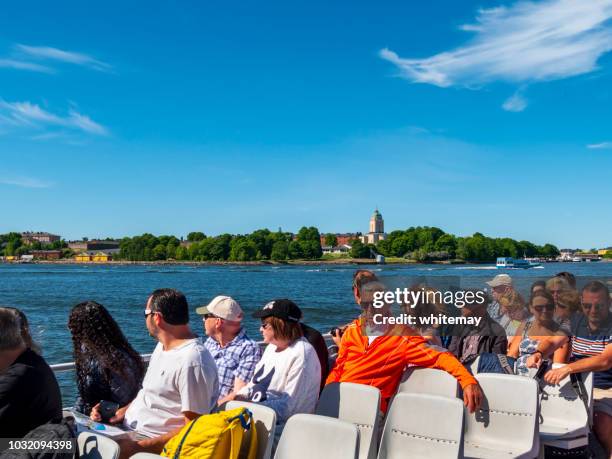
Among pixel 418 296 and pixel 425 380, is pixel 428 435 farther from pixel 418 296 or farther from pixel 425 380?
pixel 418 296

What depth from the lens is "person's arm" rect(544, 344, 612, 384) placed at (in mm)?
3436

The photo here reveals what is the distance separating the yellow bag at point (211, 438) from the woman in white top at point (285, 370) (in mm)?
591

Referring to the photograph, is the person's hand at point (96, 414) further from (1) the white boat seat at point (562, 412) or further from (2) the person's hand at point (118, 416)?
(1) the white boat seat at point (562, 412)

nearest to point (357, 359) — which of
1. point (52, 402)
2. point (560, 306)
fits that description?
point (560, 306)

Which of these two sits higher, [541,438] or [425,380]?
[425,380]

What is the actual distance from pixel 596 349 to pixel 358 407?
1582 millimetres

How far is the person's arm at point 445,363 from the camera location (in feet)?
10.9

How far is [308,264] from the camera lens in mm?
110812

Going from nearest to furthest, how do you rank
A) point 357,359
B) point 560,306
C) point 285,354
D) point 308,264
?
point 285,354 < point 357,359 < point 560,306 < point 308,264

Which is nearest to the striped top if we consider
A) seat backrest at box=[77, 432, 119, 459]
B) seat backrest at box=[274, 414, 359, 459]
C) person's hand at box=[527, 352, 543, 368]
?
person's hand at box=[527, 352, 543, 368]

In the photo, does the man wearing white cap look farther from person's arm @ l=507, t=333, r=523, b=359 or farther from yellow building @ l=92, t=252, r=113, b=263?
yellow building @ l=92, t=252, r=113, b=263

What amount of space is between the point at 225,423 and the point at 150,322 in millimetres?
811

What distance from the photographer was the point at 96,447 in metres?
2.41

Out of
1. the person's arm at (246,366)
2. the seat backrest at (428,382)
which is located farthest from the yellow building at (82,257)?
the seat backrest at (428,382)
